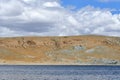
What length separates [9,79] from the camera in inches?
3024

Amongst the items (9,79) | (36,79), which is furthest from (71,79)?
(9,79)

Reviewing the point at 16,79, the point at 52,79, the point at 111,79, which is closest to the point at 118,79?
the point at 111,79

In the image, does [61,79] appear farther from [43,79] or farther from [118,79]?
[118,79]

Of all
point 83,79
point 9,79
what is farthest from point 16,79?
point 83,79

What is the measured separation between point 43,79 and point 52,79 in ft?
6.15

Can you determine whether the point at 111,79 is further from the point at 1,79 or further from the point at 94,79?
the point at 1,79

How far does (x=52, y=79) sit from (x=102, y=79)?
1029 cm

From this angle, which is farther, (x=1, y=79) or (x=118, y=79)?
(x=118, y=79)

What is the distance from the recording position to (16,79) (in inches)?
3046

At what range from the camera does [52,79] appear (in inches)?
3100

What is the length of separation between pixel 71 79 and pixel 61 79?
6.63 feet

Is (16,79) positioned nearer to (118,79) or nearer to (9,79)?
(9,79)

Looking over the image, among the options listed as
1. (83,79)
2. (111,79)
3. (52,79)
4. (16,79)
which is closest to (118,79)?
(111,79)

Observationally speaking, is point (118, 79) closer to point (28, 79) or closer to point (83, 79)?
point (83, 79)
